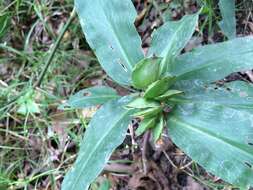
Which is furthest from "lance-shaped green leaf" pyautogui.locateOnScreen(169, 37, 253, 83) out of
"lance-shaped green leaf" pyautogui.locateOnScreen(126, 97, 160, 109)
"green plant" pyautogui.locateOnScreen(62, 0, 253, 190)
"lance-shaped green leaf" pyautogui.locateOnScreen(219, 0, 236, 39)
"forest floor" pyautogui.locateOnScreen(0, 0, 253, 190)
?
"forest floor" pyautogui.locateOnScreen(0, 0, 253, 190)

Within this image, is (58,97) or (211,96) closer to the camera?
(211,96)

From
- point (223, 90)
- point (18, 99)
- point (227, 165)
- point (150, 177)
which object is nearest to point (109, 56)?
point (223, 90)

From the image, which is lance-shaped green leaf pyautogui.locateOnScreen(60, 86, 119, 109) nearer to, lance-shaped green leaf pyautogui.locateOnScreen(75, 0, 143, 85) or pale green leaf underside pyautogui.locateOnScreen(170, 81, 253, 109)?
lance-shaped green leaf pyautogui.locateOnScreen(75, 0, 143, 85)

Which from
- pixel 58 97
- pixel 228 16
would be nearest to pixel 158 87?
pixel 228 16

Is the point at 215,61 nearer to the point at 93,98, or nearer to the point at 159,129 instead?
the point at 159,129

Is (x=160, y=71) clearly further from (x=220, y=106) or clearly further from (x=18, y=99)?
(x=18, y=99)
